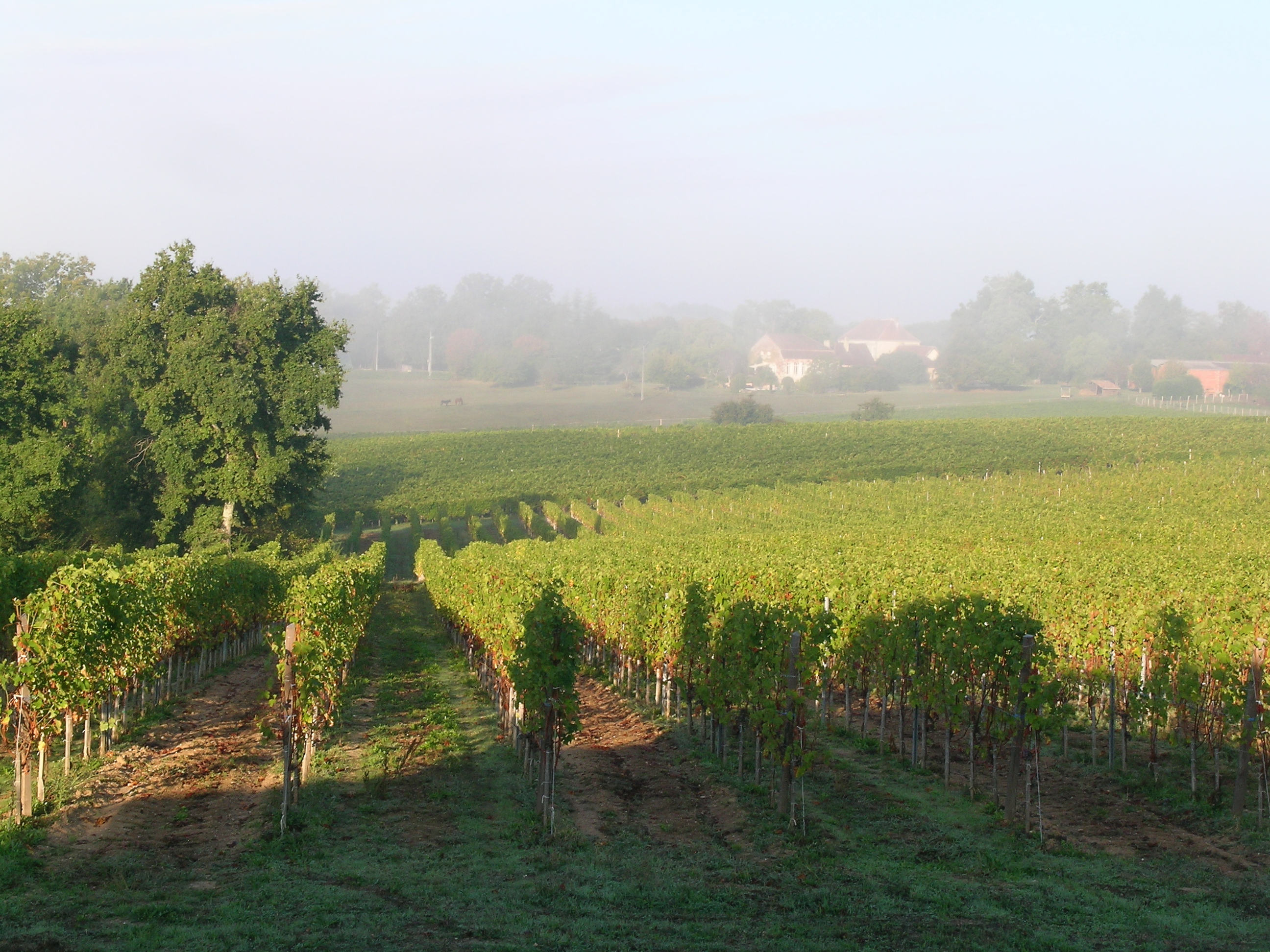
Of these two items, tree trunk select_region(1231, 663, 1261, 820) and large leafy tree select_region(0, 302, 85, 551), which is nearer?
tree trunk select_region(1231, 663, 1261, 820)

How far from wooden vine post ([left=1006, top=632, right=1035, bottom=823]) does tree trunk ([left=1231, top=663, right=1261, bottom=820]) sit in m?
2.62

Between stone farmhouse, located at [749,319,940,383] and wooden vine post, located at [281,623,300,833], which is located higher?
stone farmhouse, located at [749,319,940,383]

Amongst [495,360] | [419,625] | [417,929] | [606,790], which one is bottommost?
[419,625]

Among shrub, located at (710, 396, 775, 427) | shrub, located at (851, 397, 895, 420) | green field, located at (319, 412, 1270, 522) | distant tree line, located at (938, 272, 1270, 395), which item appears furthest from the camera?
distant tree line, located at (938, 272, 1270, 395)

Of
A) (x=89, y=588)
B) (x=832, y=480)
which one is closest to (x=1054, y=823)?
(x=89, y=588)

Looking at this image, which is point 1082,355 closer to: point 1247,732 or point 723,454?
point 723,454

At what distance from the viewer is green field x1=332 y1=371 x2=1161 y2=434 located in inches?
5084

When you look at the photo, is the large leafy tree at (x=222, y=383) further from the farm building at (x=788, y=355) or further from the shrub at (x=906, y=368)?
the shrub at (x=906, y=368)

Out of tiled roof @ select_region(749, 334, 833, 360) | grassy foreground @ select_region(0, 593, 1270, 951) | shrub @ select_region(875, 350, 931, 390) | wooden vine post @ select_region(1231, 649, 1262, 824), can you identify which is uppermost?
tiled roof @ select_region(749, 334, 833, 360)

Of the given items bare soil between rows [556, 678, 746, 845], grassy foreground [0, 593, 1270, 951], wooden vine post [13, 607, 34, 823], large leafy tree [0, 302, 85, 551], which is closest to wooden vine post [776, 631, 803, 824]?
grassy foreground [0, 593, 1270, 951]

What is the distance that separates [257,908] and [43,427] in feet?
121

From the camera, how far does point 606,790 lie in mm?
14867

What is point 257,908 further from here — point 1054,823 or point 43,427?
point 43,427

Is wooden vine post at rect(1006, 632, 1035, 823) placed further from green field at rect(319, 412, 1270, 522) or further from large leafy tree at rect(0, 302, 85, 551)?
green field at rect(319, 412, 1270, 522)
